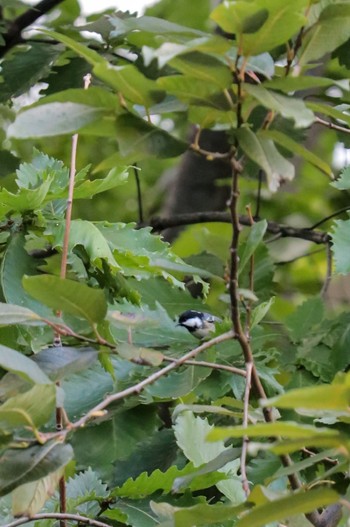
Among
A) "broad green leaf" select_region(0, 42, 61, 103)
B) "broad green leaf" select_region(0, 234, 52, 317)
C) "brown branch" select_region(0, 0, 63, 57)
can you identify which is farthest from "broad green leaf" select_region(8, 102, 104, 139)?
"brown branch" select_region(0, 0, 63, 57)

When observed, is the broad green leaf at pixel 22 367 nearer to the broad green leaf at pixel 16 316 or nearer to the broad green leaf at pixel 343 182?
the broad green leaf at pixel 16 316

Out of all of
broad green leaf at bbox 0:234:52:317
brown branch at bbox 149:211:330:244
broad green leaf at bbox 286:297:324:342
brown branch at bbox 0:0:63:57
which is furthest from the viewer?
brown branch at bbox 149:211:330:244

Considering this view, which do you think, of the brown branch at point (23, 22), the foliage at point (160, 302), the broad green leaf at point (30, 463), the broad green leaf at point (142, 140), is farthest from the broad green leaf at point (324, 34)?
the brown branch at point (23, 22)

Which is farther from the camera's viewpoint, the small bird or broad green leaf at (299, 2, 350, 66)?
the small bird

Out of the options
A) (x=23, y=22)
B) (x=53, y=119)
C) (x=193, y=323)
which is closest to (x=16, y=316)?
(x=53, y=119)

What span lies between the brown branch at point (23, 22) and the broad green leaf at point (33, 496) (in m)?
1.20

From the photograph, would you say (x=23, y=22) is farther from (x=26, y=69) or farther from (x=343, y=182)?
(x=343, y=182)

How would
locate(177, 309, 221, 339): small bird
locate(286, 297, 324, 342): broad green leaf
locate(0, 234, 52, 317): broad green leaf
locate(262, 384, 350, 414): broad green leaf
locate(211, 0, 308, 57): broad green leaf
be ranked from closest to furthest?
locate(262, 384, 350, 414): broad green leaf → locate(211, 0, 308, 57): broad green leaf → locate(0, 234, 52, 317): broad green leaf → locate(177, 309, 221, 339): small bird → locate(286, 297, 324, 342): broad green leaf

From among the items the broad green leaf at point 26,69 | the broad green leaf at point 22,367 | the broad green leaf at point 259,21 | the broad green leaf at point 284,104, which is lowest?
the broad green leaf at point 26,69

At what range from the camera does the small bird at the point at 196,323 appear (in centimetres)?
122

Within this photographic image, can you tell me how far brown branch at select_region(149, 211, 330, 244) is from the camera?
1856mm

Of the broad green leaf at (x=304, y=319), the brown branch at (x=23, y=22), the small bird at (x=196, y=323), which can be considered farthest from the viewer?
the brown branch at (x=23, y=22)

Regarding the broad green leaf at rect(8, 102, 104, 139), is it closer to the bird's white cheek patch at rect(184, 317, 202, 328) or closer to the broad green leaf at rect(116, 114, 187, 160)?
the broad green leaf at rect(116, 114, 187, 160)

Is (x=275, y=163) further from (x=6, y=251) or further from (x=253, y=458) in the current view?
(x=253, y=458)
